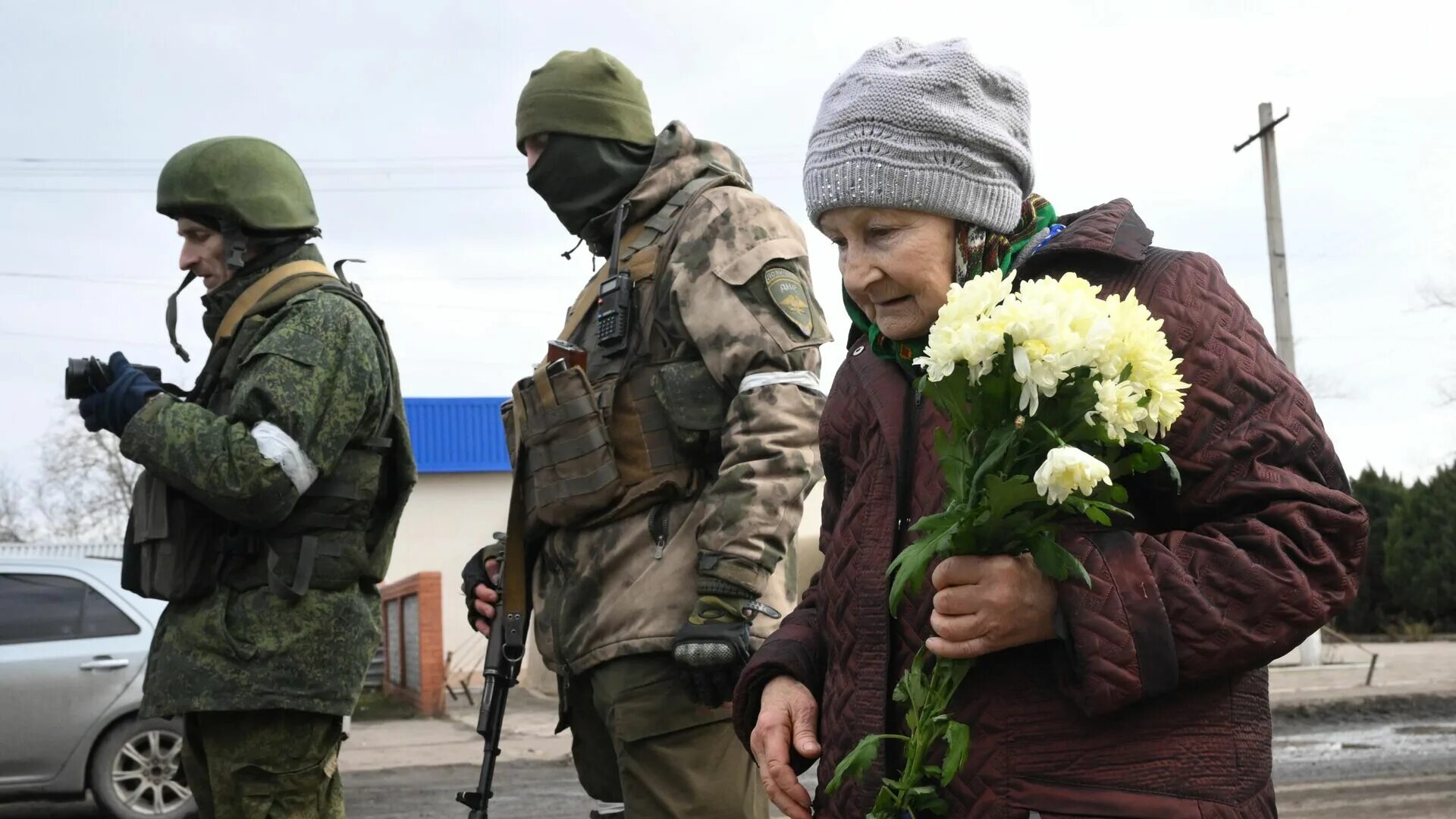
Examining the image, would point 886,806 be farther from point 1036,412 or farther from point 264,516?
point 264,516

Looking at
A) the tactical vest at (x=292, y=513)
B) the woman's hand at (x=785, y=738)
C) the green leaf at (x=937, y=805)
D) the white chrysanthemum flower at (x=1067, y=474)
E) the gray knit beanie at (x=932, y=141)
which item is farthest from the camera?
the tactical vest at (x=292, y=513)

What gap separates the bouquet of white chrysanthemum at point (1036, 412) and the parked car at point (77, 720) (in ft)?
27.6

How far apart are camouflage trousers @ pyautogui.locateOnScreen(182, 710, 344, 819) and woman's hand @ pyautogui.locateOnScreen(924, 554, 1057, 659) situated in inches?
106

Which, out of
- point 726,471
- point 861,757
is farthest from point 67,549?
point 861,757

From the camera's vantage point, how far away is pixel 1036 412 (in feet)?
5.98

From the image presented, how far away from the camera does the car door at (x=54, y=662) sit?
370 inches

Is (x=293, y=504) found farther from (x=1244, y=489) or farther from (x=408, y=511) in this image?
(x=408, y=511)

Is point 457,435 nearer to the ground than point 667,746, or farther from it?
farther from it

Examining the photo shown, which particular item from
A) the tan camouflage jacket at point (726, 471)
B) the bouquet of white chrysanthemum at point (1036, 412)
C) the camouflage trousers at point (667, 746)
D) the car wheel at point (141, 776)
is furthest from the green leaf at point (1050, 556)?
the car wheel at point (141, 776)

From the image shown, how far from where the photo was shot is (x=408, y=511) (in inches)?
1452

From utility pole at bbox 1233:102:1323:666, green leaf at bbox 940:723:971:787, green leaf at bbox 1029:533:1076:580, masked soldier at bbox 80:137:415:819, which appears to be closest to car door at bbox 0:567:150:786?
masked soldier at bbox 80:137:415:819

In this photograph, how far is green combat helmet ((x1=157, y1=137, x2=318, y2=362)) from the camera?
4.55 meters

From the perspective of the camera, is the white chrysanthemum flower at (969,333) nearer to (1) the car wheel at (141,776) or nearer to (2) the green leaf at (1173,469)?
(2) the green leaf at (1173,469)

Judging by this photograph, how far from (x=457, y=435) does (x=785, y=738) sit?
34.1 metres
